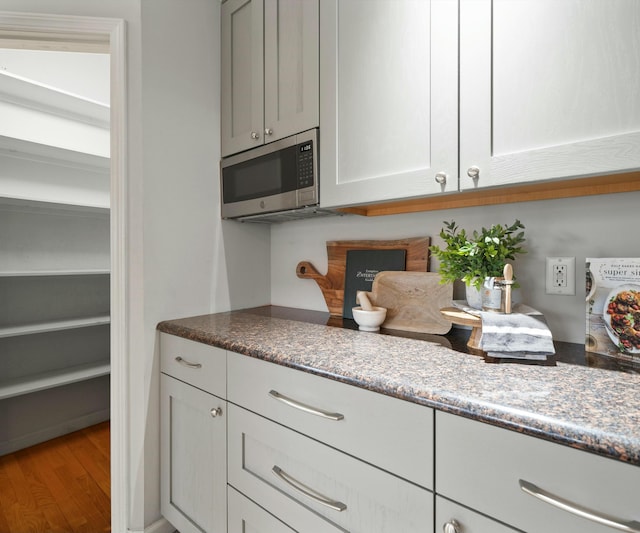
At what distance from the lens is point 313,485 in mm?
964

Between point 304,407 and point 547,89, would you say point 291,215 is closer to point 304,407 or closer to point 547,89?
point 304,407

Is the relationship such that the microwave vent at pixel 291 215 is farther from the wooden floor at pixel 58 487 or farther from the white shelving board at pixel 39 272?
the wooden floor at pixel 58 487

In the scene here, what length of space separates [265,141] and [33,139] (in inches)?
67.6

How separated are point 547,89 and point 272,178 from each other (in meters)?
0.98

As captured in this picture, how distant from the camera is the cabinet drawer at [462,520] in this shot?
667mm

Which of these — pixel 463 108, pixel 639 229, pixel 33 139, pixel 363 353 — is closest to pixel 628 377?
pixel 639 229

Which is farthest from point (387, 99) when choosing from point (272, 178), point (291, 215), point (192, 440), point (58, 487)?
point (58, 487)

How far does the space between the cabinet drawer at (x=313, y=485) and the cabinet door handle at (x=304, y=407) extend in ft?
0.26

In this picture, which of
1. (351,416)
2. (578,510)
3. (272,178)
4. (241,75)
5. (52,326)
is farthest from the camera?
(52,326)

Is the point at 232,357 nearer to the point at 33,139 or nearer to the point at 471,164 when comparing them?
the point at 471,164

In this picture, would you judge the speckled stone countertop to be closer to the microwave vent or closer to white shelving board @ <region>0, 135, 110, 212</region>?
the microwave vent

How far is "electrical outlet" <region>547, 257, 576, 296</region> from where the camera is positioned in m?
1.12

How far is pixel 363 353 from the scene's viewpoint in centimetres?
103

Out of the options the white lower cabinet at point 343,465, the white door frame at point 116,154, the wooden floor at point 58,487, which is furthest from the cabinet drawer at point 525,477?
the wooden floor at point 58,487
